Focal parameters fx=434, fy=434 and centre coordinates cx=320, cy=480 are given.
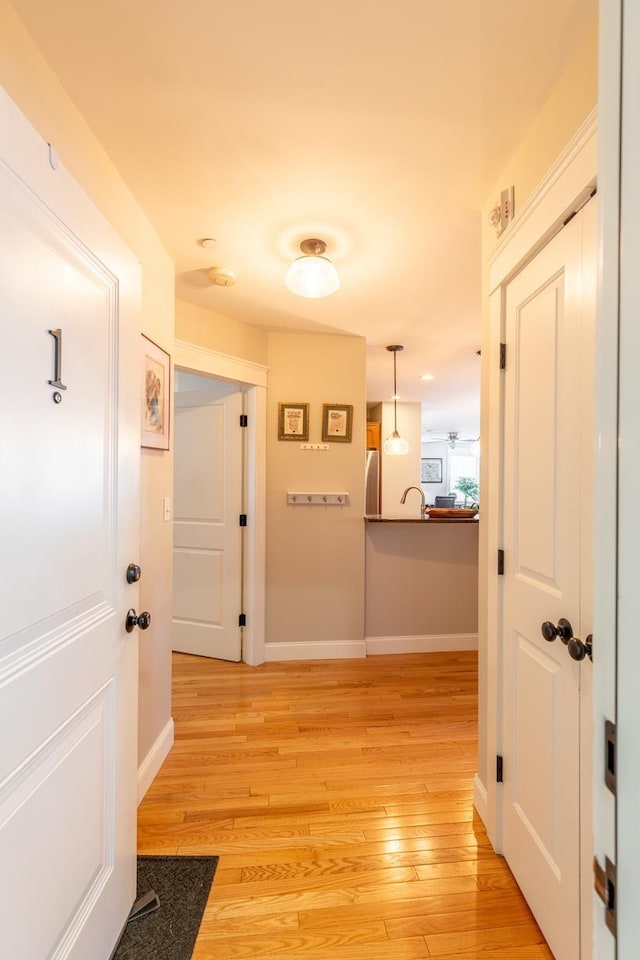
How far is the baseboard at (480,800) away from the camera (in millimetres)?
1702

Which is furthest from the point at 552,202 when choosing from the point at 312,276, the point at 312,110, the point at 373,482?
the point at 373,482

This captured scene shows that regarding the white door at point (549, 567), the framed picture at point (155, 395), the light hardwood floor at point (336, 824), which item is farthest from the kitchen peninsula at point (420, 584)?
the white door at point (549, 567)

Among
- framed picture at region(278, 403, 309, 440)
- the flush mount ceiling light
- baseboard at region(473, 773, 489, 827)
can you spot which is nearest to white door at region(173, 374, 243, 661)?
framed picture at region(278, 403, 309, 440)

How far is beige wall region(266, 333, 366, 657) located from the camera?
3324mm

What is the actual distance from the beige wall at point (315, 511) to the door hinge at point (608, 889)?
290 centimetres

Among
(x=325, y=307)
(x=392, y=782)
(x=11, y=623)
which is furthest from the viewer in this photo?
(x=325, y=307)

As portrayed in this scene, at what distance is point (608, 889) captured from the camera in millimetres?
473

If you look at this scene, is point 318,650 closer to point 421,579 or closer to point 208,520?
point 421,579

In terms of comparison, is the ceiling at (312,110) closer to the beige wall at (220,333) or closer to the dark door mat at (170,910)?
the beige wall at (220,333)

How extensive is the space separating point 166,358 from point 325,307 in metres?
1.17

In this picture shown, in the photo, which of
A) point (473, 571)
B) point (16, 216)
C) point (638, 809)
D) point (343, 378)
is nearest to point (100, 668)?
point (16, 216)

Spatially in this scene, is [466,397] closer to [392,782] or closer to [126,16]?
[392,782]

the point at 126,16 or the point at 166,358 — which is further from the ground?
the point at 126,16

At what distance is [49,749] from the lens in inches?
Answer: 36.0
